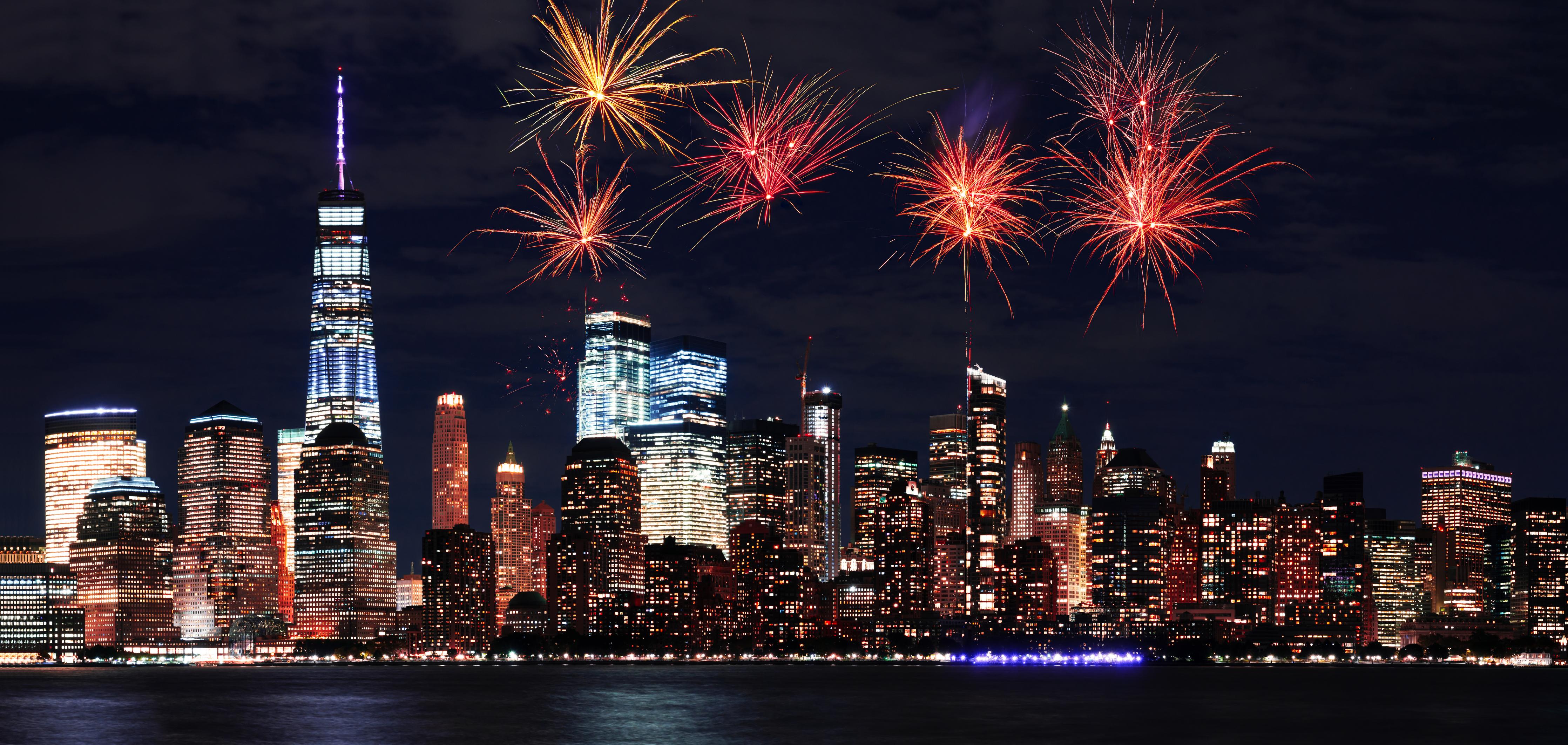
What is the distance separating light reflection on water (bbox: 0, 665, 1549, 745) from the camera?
118312 mm

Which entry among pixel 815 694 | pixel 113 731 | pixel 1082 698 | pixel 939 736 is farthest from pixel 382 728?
pixel 1082 698

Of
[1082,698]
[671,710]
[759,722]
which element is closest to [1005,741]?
[759,722]

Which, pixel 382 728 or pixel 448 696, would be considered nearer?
pixel 382 728

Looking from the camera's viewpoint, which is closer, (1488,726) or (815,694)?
(1488,726)

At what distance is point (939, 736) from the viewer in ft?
384

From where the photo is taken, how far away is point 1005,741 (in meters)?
115

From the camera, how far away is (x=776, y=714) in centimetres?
13950

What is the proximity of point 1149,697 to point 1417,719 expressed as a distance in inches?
1396

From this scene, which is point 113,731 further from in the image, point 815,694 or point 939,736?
point 815,694

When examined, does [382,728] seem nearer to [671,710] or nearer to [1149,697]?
[671,710]

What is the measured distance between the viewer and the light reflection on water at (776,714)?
388 feet

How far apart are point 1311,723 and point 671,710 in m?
47.2

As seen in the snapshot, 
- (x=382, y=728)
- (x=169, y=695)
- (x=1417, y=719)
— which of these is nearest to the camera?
(x=382, y=728)

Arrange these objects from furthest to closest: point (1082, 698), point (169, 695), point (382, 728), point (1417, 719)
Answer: point (169, 695) → point (1082, 698) → point (1417, 719) → point (382, 728)
